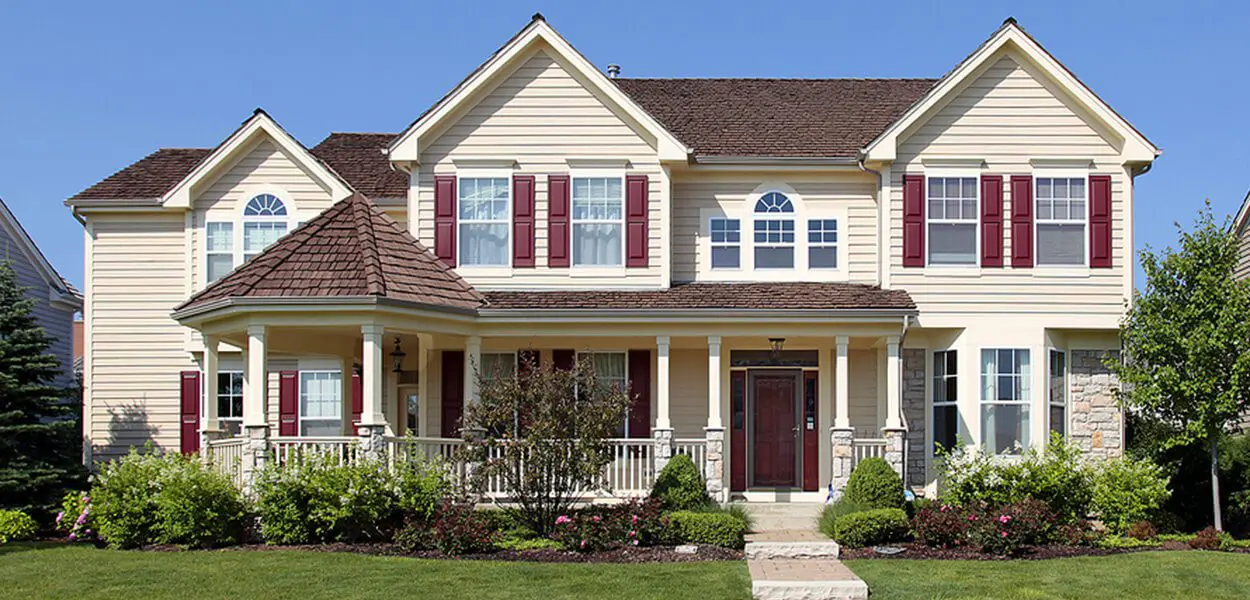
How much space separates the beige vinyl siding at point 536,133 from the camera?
20672mm

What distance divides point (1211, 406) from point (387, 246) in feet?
38.4

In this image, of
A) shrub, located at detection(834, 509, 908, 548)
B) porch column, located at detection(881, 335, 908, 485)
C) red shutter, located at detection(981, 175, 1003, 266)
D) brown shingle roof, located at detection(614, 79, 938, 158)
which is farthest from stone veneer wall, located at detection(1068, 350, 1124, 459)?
brown shingle roof, located at detection(614, 79, 938, 158)

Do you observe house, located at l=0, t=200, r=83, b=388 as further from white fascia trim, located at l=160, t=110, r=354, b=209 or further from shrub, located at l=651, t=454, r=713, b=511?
shrub, located at l=651, t=454, r=713, b=511

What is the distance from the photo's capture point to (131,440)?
22.5 metres

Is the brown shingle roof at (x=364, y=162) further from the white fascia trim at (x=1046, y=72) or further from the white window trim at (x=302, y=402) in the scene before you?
the white fascia trim at (x=1046, y=72)

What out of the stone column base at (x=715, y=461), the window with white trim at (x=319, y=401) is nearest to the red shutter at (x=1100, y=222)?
the stone column base at (x=715, y=461)

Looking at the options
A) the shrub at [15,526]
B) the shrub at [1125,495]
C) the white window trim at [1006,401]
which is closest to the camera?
the shrub at [1125,495]

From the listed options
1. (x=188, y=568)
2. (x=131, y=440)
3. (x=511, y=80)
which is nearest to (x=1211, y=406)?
(x=511, y=80)

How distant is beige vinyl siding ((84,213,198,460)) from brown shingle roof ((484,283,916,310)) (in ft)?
19.8

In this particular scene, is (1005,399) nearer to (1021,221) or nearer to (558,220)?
(1021,221)

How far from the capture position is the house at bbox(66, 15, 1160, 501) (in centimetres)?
1938

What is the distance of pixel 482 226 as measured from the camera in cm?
2067

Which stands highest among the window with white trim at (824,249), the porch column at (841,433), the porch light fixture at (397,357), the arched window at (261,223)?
the arched window at (261,223)

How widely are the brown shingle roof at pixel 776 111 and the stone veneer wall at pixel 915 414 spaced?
134 inches
